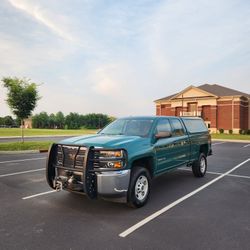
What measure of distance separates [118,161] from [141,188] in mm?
1008

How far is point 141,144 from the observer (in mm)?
5457

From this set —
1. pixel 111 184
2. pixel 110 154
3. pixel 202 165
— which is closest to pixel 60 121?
pixel 202 165

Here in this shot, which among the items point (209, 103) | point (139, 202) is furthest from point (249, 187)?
point (209, 103)

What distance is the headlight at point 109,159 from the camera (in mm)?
4816

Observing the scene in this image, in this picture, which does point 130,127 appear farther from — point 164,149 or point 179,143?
point 179,143

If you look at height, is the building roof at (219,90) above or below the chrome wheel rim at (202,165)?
above

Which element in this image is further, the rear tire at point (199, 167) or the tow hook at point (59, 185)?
the rear tire at point (199, 167)

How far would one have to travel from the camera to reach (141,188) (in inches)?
213

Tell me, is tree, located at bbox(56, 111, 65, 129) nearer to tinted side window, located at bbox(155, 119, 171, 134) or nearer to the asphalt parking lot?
the asphalt parking lot

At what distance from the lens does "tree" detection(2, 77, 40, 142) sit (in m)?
17.5

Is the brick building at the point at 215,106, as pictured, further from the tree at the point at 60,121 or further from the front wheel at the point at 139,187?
the tree at the point at 60,121

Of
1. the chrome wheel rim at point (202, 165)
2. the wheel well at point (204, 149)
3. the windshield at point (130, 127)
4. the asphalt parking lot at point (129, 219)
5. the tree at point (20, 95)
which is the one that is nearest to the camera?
the asphalt parking lot at point (129, 219)

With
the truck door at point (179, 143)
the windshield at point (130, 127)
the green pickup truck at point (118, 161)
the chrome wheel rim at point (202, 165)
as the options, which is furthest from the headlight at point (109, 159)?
the chrome wheel rim at point (202, 165)

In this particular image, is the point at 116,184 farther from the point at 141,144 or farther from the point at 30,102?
the point at 30,102
